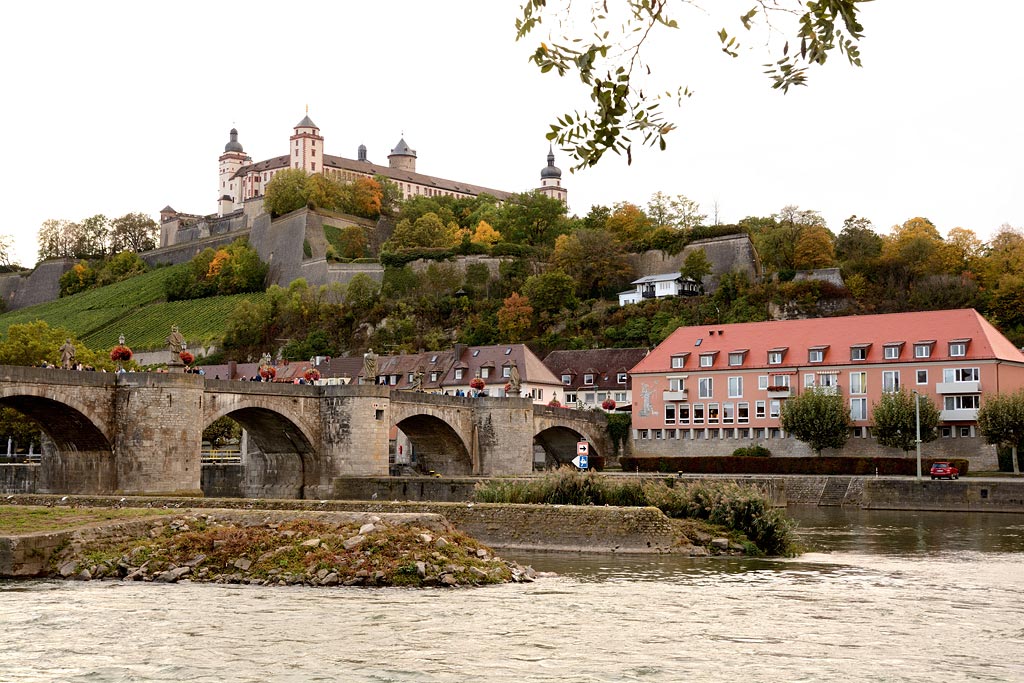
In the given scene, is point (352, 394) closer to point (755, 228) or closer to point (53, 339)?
point (53, 339)

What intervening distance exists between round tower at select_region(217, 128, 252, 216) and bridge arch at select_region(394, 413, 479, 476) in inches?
4882

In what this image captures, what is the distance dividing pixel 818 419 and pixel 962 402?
745 centimetres

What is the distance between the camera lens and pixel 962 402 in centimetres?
6538

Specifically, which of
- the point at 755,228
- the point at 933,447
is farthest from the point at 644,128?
the point at 755,228

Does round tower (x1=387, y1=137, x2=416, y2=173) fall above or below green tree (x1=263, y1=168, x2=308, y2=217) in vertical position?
above

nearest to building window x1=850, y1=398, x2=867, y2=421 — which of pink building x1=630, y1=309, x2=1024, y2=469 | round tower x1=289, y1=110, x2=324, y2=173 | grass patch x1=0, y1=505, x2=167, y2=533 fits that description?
pink building x1=630, y1=309, x2=1024, y2=469

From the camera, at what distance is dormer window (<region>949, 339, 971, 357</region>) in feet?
216

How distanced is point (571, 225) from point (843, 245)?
32.2 m

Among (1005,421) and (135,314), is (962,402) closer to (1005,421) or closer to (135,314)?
(1005,421)

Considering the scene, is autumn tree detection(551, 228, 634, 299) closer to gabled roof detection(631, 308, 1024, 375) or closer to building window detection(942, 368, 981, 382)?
gabled roof detection(631, 308, 1024, 375)

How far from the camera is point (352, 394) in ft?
171

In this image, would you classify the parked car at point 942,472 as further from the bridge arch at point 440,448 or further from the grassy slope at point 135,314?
the grassy slope at point 135,314

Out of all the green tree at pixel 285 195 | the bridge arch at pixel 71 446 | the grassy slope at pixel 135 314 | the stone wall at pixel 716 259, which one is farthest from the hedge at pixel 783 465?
the green tree at pixel 285 195

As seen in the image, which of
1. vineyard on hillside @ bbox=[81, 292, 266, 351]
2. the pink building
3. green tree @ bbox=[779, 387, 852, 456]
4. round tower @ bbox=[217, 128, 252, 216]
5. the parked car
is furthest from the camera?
round tower @ bbox=[217, 128, 252, 216]
